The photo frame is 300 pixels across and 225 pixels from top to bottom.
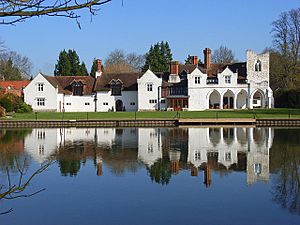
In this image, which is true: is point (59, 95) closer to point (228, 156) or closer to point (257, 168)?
point (228, 156)

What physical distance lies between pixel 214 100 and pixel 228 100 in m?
1.77

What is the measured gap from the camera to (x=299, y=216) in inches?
343

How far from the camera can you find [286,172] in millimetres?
13250

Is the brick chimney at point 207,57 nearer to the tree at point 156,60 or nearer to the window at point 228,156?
the tree at point 156,60

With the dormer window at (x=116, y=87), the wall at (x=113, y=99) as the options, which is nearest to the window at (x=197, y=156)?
the wall at (x=113, y=99)

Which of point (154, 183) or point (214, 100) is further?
point (214, 100)

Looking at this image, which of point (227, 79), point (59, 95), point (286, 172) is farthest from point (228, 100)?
point (286, 172)

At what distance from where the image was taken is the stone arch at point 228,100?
Result: 170 ft

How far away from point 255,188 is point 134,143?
1132 centimetres

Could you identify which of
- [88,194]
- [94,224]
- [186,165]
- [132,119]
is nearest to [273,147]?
[186,165]

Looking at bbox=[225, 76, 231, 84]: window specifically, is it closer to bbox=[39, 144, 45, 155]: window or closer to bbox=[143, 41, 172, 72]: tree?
bbox=[143, 41, 172, 72]: tree

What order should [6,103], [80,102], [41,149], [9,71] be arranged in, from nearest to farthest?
[41,149], [6,103], [80,102], [9,71]

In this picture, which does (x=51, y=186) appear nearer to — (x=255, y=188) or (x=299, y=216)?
(x=255, y=188)

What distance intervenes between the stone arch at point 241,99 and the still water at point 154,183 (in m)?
30.1
